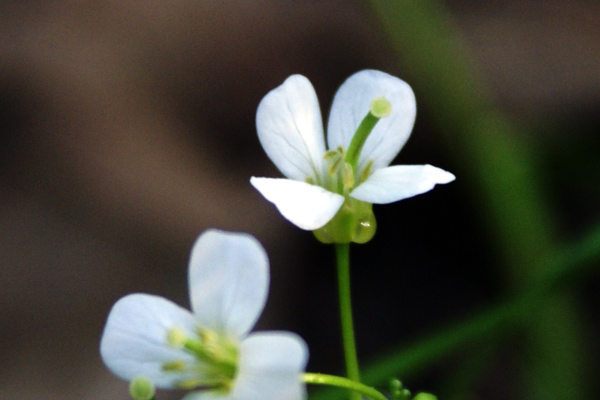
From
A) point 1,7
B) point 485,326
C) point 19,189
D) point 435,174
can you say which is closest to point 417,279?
point 485,326

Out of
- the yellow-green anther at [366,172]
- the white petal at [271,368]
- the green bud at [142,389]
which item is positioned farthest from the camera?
the yellow-green anther at [366,172]

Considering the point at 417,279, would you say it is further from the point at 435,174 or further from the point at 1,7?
the point at 1,7

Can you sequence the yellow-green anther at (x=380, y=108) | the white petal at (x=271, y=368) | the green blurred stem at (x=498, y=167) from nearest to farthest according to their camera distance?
the white petal at (x=271, y=368) → the yellow-green anther at (x=380, y=108) → the green blurred stem at (x=498, y=167)

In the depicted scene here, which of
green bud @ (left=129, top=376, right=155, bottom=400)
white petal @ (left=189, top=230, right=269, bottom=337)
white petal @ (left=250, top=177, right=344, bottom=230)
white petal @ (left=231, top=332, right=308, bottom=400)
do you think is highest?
white petal @ (left=250, top=177, right=344, bottom=230)

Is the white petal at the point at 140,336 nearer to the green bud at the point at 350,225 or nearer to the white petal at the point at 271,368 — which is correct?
the white petal at the point at 271,368

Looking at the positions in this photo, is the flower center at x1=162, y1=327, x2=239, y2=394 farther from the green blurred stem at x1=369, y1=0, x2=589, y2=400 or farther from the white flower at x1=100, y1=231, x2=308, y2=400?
the green blurred stem at x1=369, y1=0, x2=589, y2=400

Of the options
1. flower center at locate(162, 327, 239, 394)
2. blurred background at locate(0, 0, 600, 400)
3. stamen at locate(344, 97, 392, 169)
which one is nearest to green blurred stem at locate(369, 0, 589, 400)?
blurred background at locate(0, 0, 600, 400)

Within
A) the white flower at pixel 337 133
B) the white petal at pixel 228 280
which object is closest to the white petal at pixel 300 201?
the white flower at pixel 337 133
